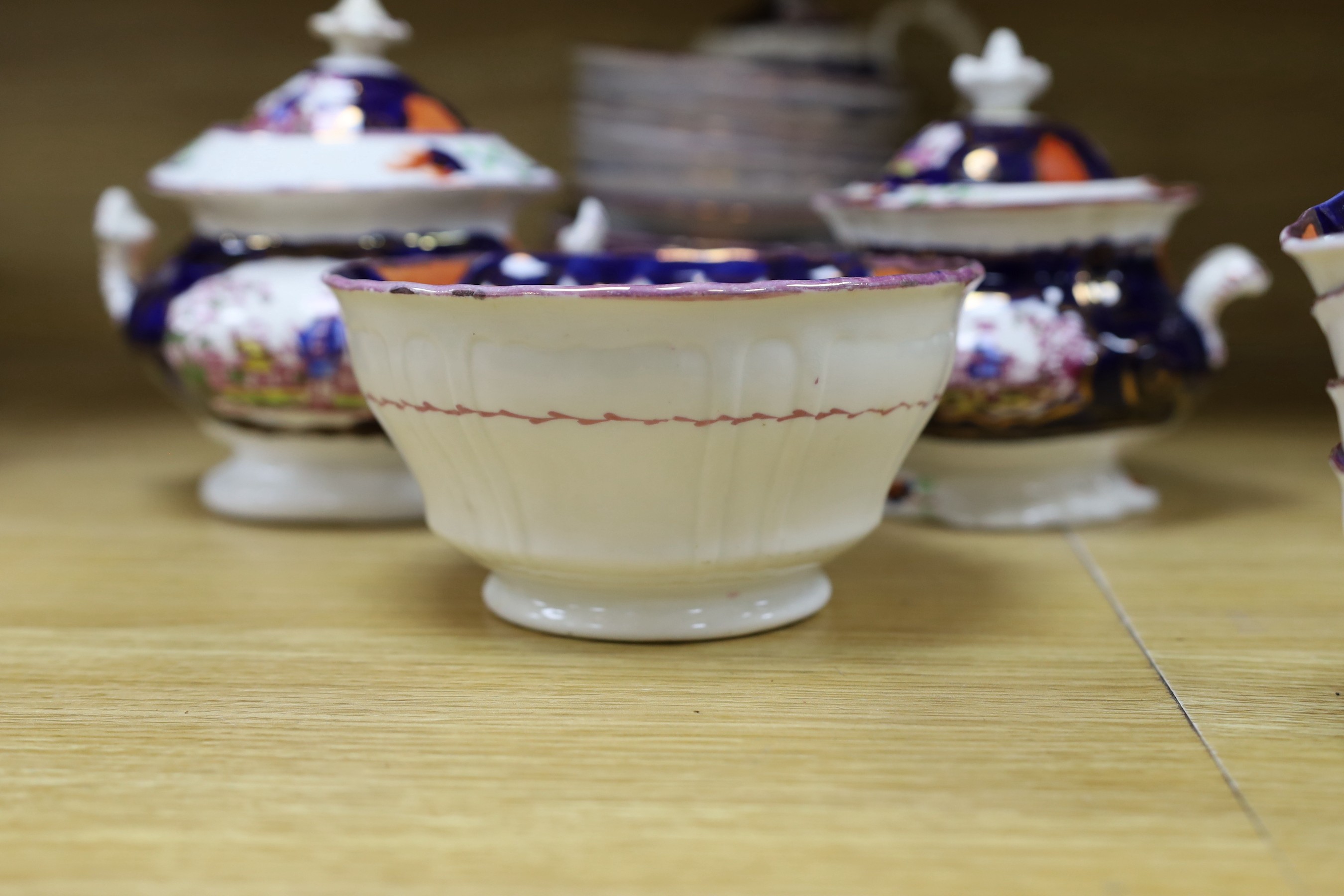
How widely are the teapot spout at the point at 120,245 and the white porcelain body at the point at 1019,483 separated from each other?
18.1 inches

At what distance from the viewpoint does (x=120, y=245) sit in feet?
2.73

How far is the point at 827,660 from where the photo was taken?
577 millimetres

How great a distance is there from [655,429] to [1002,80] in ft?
1.19

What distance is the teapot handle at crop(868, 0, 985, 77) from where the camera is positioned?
101 centimetres

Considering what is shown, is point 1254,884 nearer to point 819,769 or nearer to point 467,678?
point 819,769

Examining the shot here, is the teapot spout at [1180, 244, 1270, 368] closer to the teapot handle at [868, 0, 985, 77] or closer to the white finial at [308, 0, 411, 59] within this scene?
the teapot handle at [868, 0, 985, 77]

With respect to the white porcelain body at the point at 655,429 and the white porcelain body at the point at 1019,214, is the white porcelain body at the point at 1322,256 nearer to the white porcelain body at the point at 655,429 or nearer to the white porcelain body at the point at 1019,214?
the white porcelain body at the point at 655,429

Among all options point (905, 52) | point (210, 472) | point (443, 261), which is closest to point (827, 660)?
point (443, 261)

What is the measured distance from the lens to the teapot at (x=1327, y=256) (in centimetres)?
44

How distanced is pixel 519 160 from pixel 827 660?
36 cm

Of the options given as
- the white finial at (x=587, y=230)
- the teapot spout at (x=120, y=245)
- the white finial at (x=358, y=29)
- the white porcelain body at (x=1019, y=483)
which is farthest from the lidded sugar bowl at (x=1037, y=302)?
the teapot spout at (x=120, y=245)

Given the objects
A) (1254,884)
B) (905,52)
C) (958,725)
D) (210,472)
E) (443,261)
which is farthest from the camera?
(905,52)

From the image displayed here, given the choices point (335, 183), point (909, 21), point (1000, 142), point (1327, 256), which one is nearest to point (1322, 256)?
point (1327, 256)

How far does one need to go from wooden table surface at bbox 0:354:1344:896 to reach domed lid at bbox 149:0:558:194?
7.5 inches
